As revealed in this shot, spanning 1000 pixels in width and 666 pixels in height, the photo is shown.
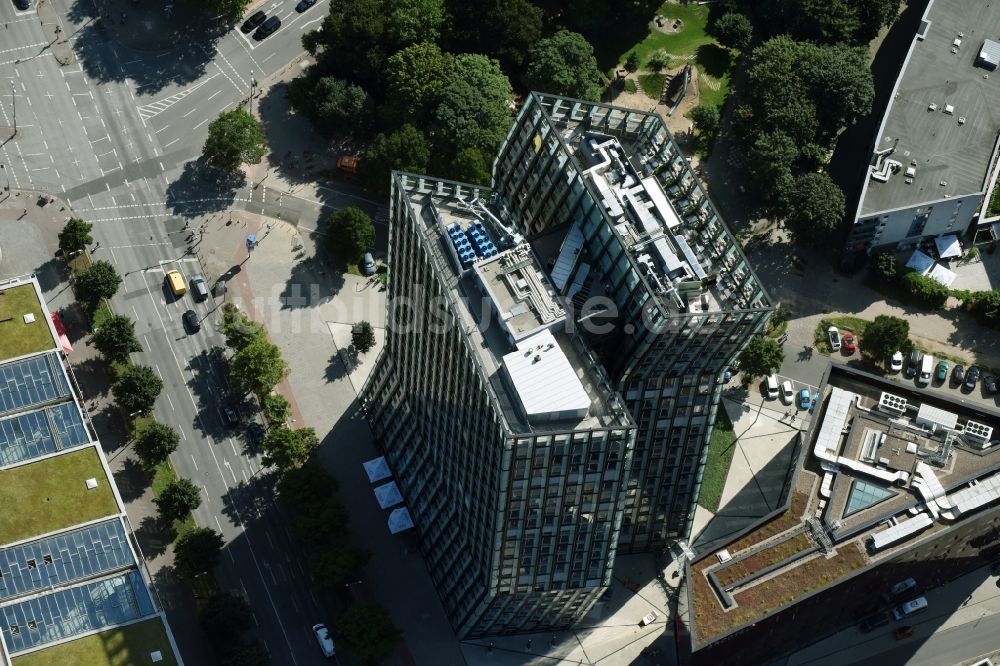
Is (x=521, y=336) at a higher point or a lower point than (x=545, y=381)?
higher

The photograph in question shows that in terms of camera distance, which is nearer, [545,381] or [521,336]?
[545,381]

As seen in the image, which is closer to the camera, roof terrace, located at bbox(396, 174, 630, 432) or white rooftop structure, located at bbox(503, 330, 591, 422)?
white rooftop structure, located at bbox(503, 330, 591, 422)

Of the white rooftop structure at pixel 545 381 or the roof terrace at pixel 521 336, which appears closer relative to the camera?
the white rooftop structure at pixel 545 381

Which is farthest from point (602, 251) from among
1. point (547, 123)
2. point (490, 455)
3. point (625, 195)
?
point (490, 455)

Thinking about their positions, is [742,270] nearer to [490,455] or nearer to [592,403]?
[592,403]
